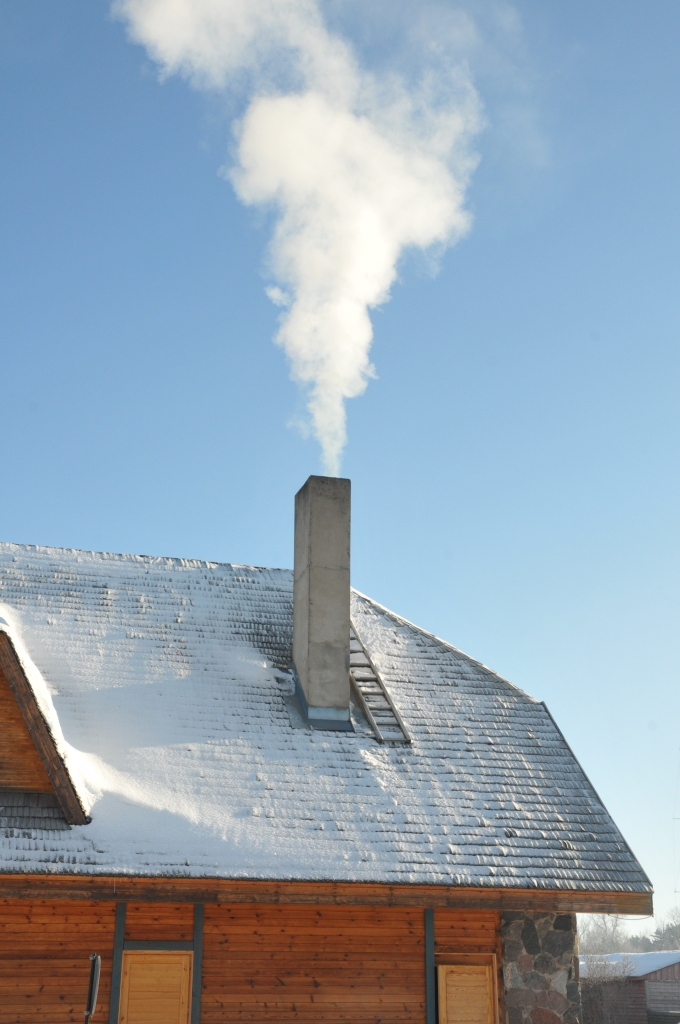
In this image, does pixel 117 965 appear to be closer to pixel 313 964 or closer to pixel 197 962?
pixel 197 962

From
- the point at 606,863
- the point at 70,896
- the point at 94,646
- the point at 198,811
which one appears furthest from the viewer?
the point at 94,646

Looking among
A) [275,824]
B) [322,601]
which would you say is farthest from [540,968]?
[322,601]

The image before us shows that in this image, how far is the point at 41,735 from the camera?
33.3 ft

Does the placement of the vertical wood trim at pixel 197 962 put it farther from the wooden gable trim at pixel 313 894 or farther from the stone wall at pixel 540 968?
the stone wall at pixel 540 968

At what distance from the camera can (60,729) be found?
36.3 feet

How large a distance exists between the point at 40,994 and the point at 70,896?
111 cm

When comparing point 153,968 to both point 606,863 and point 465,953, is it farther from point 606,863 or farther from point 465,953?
point 606,863

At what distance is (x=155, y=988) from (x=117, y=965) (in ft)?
1.55

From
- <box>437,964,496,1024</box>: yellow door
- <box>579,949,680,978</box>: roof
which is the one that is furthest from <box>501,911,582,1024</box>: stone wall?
<box>579,949,680,978</box>: roof

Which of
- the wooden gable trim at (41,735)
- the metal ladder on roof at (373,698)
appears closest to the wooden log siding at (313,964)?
the wooden gable trim at (41,735)

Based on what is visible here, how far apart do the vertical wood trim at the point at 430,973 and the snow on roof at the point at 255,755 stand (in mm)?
865

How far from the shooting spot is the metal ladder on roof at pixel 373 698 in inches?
502

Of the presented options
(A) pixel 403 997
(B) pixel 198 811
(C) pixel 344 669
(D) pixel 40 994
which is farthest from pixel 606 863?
(D) pixel 40 994

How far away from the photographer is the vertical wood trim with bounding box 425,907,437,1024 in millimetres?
10992
